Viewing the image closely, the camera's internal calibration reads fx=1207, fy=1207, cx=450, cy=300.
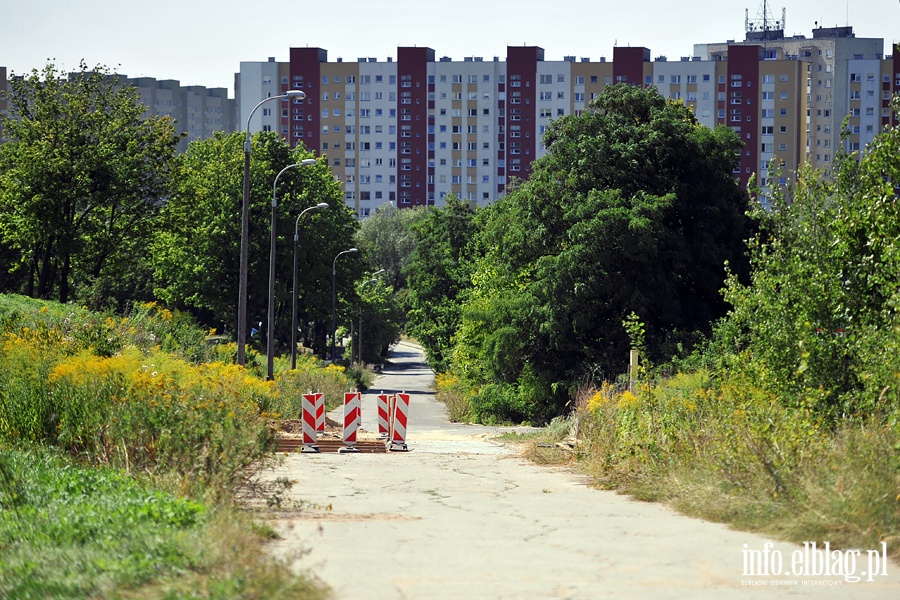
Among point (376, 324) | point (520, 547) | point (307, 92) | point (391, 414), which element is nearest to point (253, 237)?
point (376, 324)

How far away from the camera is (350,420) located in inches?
859

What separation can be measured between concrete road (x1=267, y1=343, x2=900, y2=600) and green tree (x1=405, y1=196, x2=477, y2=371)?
181 ft

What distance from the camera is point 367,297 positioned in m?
94.8

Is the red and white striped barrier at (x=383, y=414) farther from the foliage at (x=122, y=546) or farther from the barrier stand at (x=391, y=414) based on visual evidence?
the foliage at (x=122, y=546)

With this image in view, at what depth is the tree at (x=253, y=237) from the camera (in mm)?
62625

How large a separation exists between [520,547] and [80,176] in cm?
5309

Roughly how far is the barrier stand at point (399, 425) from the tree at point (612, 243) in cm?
1383

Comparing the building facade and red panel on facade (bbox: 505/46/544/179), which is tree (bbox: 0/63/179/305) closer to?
the building facade

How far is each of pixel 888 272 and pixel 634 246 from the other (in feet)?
74.1

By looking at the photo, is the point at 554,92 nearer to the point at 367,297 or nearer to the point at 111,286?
the point at 367,297

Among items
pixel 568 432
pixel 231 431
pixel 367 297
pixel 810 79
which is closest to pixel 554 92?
pixel 810 79

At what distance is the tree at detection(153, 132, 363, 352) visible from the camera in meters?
62.6

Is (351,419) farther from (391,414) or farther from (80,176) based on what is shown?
(80,176)

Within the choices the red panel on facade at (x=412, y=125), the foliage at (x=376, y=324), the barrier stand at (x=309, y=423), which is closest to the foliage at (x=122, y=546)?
the barrier stand at (x=309, y=423)
